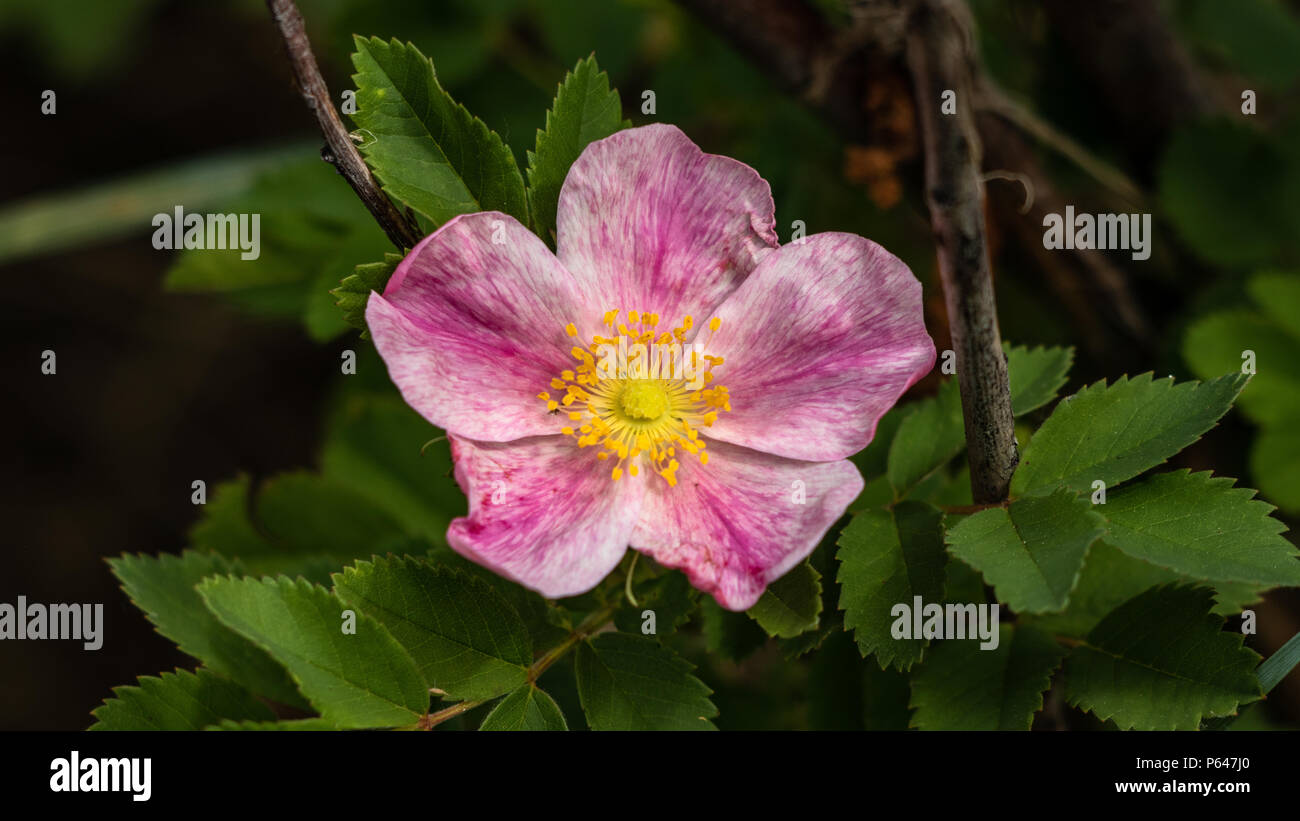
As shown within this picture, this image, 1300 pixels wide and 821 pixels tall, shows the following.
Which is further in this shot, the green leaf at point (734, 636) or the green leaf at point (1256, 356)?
the green leaf at point (1256, 356)

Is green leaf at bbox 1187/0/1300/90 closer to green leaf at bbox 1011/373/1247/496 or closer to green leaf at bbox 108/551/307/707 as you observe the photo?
green leaf at bbox 1011/373/1247/496

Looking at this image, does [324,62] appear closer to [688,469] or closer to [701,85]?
[701,85]

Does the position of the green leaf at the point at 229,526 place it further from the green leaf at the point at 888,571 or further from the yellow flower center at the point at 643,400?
the green leaf at the point at 888,571

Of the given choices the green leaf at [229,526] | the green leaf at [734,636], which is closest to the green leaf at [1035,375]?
the green leaf at [734,636]

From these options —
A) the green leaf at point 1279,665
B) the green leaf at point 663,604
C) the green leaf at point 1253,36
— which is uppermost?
the green leaf at point 1253,36

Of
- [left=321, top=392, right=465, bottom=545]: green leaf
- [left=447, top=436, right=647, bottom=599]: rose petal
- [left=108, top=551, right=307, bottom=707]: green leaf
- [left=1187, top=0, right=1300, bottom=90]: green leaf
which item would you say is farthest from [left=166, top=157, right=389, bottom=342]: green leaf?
[left=1187, top=0, right=1300, bottom=90]: green leaf
